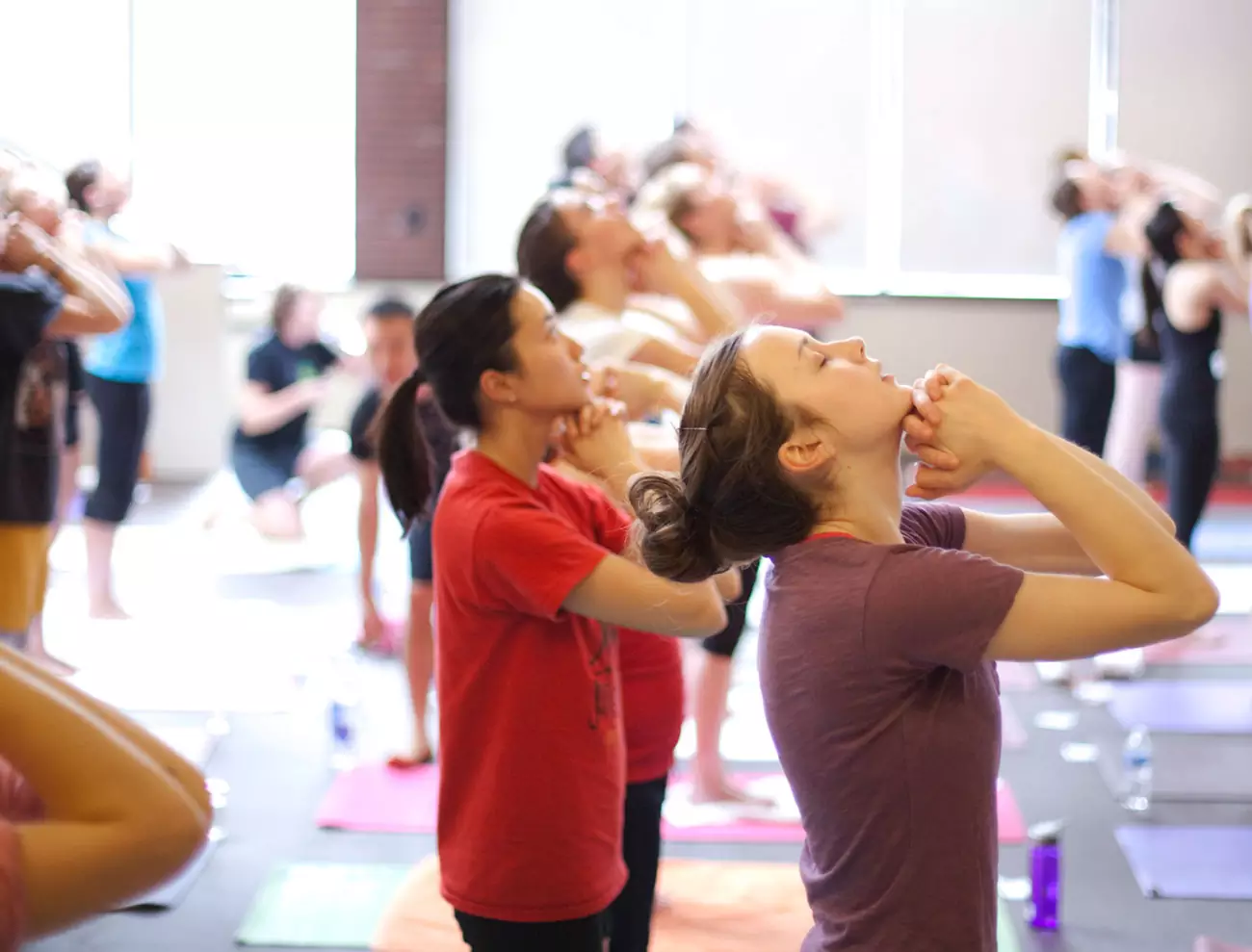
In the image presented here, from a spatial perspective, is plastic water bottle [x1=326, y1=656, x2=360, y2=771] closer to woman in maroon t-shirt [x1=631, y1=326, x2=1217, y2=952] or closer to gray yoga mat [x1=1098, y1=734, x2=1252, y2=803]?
gray yoga mat [x1=1098, y1=734, x2=1252, y2=803]

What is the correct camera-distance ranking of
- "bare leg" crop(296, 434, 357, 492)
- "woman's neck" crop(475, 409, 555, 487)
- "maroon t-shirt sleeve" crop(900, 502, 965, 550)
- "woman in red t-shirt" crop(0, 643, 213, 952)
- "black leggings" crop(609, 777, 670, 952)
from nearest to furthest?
"woman in red t-shirt" crop(0, 643, 213, 952) < "maroon t-shirt sleeve" crop(900, 502, 965, 550) < "woman's neck" crop(475, 409, 555, 487) < "black leggings" crop(609, 777, 670, 952) < "bare leg" crop(296, 434, 357, 492)

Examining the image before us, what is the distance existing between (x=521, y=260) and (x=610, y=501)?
105 cm

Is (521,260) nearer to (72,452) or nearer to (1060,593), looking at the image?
(1060,593)

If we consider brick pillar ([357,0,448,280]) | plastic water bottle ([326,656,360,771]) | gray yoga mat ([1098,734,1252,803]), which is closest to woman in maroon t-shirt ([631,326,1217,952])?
gray yoga mat ([1098,734,1252,803])

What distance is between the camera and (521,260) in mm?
2945

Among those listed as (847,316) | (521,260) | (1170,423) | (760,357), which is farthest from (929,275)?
(760,357)

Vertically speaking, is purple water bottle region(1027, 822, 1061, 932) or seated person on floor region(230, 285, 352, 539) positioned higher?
seated person on floor region(230, 285, 352, 539)

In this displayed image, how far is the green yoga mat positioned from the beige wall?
5.44m

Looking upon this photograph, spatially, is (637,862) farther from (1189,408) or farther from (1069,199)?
(1069,199)

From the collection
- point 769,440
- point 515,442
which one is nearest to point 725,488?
point 769,440

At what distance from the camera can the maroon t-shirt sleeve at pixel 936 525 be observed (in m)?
1.55

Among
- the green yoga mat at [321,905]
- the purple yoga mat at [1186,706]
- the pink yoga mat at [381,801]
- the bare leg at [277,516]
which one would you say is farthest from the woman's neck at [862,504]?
the bare leg at [277,516]

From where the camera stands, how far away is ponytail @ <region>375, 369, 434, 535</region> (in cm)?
204

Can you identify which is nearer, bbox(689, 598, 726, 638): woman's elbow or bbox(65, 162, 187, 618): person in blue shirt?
bbox(689, 598, 726, 638): woman's elbow
